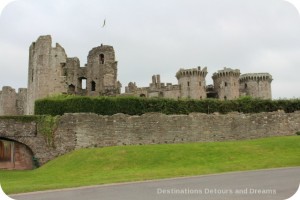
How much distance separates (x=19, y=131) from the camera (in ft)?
104

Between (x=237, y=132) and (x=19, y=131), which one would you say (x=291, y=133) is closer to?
(x=237, y=132)

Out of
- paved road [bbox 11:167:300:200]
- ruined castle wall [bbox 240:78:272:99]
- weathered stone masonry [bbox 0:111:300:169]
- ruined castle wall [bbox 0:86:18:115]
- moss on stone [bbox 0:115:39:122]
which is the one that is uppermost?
ruined castle wall [bbox 240:78:272:99]

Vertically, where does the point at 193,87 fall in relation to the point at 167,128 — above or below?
above

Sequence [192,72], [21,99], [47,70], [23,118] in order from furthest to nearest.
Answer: [192,72], [21,99], [47,70], [23,118]

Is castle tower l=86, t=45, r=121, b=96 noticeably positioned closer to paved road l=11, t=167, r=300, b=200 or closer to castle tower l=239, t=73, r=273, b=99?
paved road l=11, t=167, r=300, b=200

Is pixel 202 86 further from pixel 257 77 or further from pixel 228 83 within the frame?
pixel 257 77

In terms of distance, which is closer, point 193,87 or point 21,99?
point 21,99

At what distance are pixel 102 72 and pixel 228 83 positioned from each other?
35.7 m

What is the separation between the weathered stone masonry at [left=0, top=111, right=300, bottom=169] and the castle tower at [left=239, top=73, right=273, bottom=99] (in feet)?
156

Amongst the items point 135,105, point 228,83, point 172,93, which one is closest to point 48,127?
point 135,105

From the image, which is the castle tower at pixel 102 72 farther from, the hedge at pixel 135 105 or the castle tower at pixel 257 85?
the castle tower at pixel 257 85

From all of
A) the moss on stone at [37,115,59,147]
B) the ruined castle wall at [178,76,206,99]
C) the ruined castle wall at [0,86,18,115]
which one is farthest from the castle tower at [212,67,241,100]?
the moss on stone at [37,115,59,147]

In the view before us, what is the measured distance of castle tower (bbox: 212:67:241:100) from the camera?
79000 mm

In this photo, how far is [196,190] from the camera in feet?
47.1
